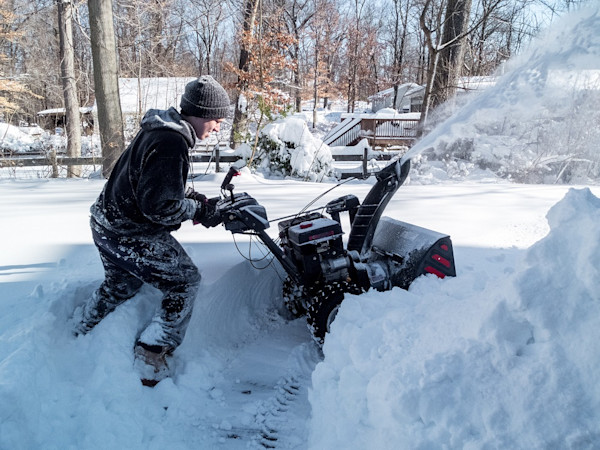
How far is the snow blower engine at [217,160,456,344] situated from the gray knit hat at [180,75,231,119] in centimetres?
49

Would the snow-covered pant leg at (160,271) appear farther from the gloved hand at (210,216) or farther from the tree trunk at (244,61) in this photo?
the tree trunk at (244,61)

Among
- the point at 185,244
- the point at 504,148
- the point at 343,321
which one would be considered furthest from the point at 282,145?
the point at 343,321

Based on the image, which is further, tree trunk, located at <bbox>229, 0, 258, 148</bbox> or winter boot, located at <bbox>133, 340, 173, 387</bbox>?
tree trunk, located at <bbox>229, 0, 258, 148</bbox>

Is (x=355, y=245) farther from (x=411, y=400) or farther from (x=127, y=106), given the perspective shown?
(x=127, y=106)

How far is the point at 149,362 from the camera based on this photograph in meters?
2.34

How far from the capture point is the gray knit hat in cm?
232

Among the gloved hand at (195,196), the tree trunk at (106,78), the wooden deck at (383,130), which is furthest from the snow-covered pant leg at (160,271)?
the wooden deck at (383,130)

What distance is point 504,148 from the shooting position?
1143 centimetres

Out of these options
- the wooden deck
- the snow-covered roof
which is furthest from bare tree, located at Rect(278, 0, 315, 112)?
the snow-covered roof

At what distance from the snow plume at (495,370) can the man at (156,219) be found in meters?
0.98

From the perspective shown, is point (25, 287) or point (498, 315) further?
point (25, 287)

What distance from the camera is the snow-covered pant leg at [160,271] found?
7.64ft

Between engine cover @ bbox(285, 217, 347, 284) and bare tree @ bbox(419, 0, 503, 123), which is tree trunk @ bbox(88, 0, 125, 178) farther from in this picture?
engine cover @ bbox(285, 217, 347, 284)

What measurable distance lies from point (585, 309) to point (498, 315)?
0.30m
